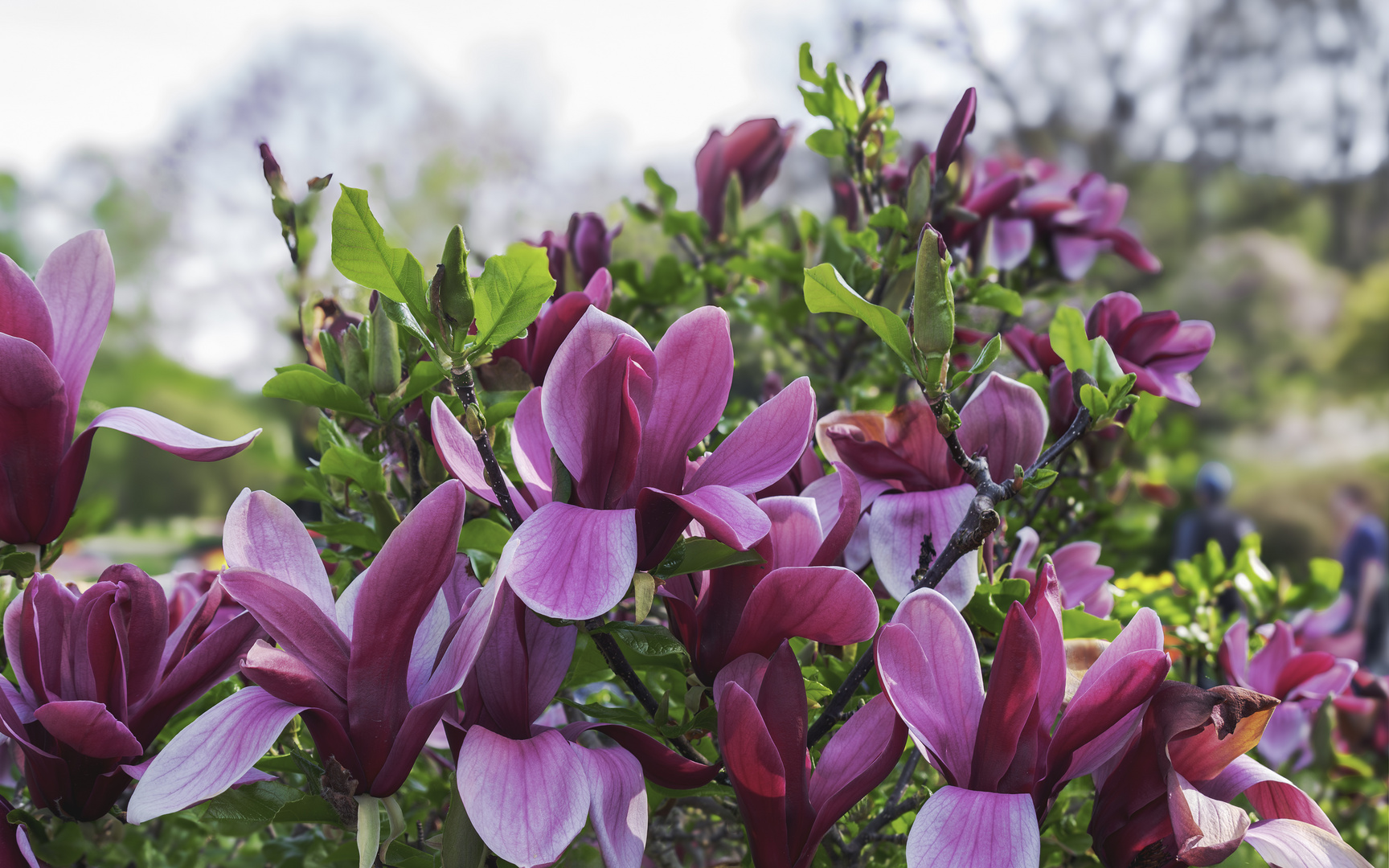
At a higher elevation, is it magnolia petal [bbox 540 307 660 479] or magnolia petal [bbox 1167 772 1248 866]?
magnolia petal [bbox 540 307 660 479]

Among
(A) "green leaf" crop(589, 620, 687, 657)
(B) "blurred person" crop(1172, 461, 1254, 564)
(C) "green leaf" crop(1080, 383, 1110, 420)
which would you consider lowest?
(B) "blurred person" crop(1172, 461, 1254, 564)

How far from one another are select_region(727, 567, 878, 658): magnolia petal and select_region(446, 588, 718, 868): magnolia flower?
12 centimetres

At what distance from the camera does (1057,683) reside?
64 cm

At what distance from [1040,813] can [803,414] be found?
0.34m

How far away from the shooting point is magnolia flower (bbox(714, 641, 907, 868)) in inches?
24.0

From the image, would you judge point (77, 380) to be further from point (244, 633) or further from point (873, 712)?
point (873, 712)

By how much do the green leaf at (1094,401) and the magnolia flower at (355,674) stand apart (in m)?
0.46

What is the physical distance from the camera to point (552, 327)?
0.85 meters

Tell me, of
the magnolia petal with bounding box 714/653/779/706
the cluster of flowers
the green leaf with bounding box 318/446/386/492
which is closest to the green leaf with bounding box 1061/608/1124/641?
the cluster of flowers

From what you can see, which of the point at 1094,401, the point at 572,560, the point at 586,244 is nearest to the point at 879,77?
the point at 586,244

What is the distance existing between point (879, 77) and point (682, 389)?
2.40 ft

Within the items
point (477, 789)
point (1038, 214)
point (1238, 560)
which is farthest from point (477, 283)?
point (1238, 560)

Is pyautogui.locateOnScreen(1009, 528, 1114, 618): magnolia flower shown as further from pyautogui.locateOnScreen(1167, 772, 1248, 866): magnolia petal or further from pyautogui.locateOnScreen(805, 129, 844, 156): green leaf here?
pyautogui.locateOnScreen(805, 129, 844, 156): green leaf

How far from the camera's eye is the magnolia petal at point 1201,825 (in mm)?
586
